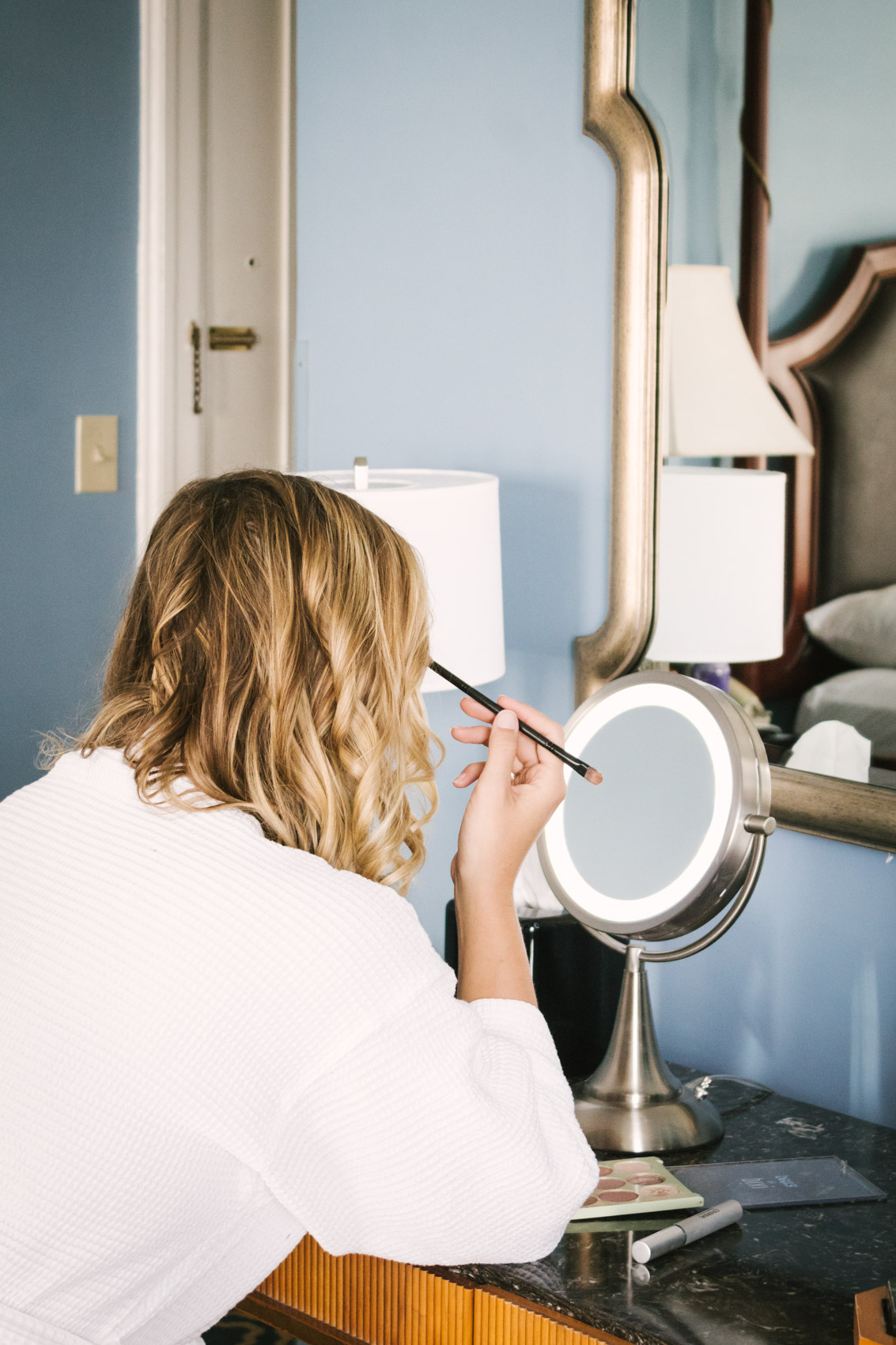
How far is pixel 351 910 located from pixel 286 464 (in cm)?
142

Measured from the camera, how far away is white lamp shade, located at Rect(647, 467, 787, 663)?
126 centimetres

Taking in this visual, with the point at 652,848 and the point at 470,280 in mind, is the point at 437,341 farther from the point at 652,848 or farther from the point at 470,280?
the point at 652,848

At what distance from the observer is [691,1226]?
969 mm

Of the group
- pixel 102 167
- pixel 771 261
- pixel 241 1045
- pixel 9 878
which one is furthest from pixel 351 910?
pixel 102 167

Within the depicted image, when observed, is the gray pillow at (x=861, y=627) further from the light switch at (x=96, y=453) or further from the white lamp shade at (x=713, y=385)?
the light switch at (x=96, y=453)

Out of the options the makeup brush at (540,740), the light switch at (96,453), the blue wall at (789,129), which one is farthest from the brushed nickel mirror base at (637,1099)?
the light switch at (96,453)

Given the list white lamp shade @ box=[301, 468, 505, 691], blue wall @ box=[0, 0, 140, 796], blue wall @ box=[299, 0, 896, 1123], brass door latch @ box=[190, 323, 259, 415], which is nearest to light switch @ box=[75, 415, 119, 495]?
blue wall @ box=[0, 0, 140, 796]

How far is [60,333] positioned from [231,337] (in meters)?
0.29

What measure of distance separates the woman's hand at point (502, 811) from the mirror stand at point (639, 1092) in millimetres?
212

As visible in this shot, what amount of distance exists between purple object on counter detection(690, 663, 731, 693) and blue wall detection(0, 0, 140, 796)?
3.12 feet

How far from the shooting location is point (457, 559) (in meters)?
1.31

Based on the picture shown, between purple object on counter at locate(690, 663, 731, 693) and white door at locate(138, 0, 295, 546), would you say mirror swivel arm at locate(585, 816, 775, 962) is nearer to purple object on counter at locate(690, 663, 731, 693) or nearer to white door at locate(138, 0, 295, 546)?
purple object on counter at locate(690, 663, 731, 693)

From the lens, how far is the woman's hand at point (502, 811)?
96cm

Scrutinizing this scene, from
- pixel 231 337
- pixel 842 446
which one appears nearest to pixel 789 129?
pixel 842 446
